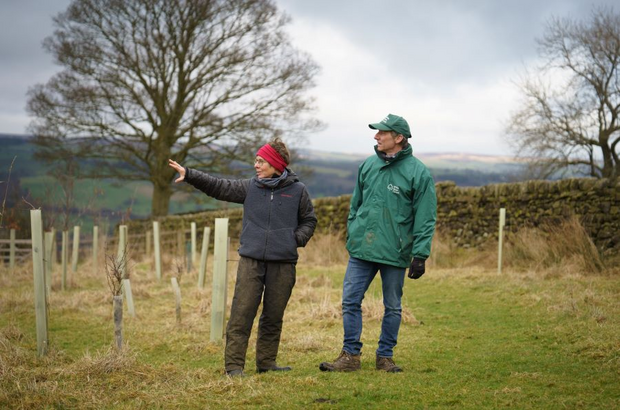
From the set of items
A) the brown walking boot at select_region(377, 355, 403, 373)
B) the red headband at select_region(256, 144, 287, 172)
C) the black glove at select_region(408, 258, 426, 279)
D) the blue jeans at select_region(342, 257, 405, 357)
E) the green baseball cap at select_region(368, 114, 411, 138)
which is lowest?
the brown walking boot at select_region(377, 355, 403, 373)

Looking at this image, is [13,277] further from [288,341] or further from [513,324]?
[513,324]

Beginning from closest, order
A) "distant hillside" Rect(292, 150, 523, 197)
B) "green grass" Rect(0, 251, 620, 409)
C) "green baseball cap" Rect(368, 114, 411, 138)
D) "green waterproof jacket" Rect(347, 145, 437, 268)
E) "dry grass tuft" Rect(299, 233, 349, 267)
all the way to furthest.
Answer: "green grass" Rect(0, 251, 620, 409) → "green waterproof jacket" Rect(347, 145, 437, 268) → "green baseball cap" Rect(368, 114, 411, 138) → "dry grass tuft" Rect(299, 233, 349, 267) → "distant hillside" Rect(292, 150, 523, 197)

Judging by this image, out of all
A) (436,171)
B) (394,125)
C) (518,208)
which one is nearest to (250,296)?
(394,125)

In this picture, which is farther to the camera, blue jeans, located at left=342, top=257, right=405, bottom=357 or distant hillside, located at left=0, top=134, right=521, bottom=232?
distant hillside, located at left=0, top=134, right=521, bottom=232

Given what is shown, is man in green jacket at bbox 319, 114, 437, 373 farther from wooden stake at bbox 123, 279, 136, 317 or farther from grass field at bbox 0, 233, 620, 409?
wooden stake at bbox 123, 279, 136, 317

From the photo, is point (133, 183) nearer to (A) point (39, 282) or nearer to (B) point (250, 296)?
(A) point (39, 282)

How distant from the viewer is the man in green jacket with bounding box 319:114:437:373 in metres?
5.13

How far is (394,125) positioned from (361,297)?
4.41ft

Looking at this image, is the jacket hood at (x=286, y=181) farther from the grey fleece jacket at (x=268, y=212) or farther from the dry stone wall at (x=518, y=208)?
the dry stone wall at (x=518, y=208)

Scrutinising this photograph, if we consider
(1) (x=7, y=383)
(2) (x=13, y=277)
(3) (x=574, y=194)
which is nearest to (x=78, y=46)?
(2) (x=13, y=277)

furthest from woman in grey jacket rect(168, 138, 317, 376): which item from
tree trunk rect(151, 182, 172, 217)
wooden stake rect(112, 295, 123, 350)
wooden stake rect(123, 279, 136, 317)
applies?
tree trunk rect(151, 182, 172, 217)

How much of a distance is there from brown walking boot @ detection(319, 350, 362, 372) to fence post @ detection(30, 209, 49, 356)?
2658mm

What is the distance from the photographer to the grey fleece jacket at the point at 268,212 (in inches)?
202

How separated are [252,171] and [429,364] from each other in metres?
18.1
